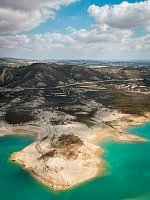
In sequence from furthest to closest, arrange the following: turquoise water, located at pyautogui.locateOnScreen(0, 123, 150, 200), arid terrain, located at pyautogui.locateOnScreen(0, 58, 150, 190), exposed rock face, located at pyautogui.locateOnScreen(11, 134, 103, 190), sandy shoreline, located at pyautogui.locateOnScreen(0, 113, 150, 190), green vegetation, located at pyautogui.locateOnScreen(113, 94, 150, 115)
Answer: green vegetation, located at pyautogui.locateOnScreen(113, 94, 150, 115), arid terrain, located at pyautogui.locateOnScreen(0, 58, 150, 190), exposed rock face, located at pyautogui.locateOnScreen(11, 134, 103, 190), sandy shoreline, located at pyautogui.locateOnScreen(0, 113, 150, 190), turquoise water, located at pyautogui.locateOnScreen(0, 123, 150, 200)

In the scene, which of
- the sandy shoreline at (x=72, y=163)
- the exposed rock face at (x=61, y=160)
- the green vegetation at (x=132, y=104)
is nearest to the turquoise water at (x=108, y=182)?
the sandy shoreline at (x=72, y=163)

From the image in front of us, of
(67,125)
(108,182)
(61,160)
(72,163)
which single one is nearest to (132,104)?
(67,125)

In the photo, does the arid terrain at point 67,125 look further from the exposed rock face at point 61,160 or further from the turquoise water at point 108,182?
the turquoise water at point 108,182

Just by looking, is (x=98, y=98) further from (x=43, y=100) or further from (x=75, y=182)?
(x=75, y=182)

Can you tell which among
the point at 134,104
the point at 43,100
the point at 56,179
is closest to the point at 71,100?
the point at 43,100

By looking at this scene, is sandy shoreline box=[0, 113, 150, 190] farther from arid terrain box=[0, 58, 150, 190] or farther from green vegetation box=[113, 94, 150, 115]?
green vegetation box=[113, 94, 150, 115]

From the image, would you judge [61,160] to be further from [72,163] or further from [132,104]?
[132,104]

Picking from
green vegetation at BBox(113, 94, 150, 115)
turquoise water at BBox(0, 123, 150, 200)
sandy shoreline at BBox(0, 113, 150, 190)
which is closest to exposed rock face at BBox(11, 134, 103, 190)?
sandy shoreline at BBox(0, 113, 150, 190)
